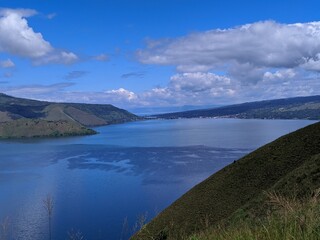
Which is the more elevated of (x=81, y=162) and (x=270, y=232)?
(x=270, y=232)

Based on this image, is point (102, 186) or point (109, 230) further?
point (102, 186)

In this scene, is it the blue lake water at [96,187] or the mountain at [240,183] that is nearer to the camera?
the mountain at [240,183]

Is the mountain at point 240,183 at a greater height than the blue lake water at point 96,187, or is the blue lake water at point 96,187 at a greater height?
the mountain at point 240,183

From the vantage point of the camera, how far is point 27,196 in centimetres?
9356

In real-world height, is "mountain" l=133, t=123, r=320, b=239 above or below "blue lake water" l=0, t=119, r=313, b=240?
above

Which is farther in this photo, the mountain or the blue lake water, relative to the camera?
the blue lake water

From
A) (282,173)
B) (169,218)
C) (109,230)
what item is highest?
(282,173)

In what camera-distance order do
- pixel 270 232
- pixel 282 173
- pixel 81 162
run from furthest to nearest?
pixel 81 162 < pixel 282 173 < pixel 270 232

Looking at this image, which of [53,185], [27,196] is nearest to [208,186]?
[27,196]

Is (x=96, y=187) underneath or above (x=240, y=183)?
underneath

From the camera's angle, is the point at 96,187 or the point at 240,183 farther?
the point at 96,187

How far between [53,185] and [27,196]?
45.4 ft

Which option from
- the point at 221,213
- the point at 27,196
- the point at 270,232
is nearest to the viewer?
the point at 270,232

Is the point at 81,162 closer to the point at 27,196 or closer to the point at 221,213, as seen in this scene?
the point at 27,196
